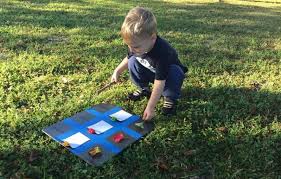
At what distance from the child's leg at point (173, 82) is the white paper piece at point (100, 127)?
71 cm

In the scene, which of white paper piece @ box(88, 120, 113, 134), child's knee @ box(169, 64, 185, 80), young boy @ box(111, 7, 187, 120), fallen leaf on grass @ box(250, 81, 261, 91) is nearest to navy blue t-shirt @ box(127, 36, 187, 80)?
young boy @ box(111, 7, 187, 120)

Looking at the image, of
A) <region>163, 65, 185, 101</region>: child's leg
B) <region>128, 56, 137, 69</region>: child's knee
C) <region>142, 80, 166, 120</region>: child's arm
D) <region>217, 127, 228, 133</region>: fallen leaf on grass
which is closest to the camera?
<region>142, 80, 166, 120</region>: child's arm

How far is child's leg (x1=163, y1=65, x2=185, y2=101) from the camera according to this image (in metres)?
4.17

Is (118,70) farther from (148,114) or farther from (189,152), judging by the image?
(189,152)

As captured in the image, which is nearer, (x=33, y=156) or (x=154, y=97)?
(x=33, y=156)

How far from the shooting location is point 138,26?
140 inches

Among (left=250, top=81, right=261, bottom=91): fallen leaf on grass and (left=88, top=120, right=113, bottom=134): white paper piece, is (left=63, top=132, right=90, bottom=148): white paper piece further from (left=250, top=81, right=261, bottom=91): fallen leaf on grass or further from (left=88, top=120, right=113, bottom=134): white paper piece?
(left=250, top=81, right=261, bottom=91): fallen leaf on grass

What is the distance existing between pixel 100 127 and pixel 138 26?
109cm

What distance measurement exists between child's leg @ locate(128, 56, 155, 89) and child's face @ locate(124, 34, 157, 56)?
49 cm

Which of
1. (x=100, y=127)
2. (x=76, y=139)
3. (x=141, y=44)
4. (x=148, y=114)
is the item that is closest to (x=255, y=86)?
(x=148, y=114)

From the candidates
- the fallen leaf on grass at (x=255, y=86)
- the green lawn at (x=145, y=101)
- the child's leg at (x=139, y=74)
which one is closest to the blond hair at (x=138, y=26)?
the child's leg at (x=139, y=74)

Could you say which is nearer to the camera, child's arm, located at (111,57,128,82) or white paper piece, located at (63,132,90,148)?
white paper piece, located at (63,132,90,148)

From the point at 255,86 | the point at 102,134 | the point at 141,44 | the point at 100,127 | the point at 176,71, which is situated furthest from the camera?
the point at 255,86

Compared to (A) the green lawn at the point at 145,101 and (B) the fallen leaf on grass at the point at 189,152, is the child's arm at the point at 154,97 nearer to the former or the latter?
(A) the green lawn at the point at 145,101
